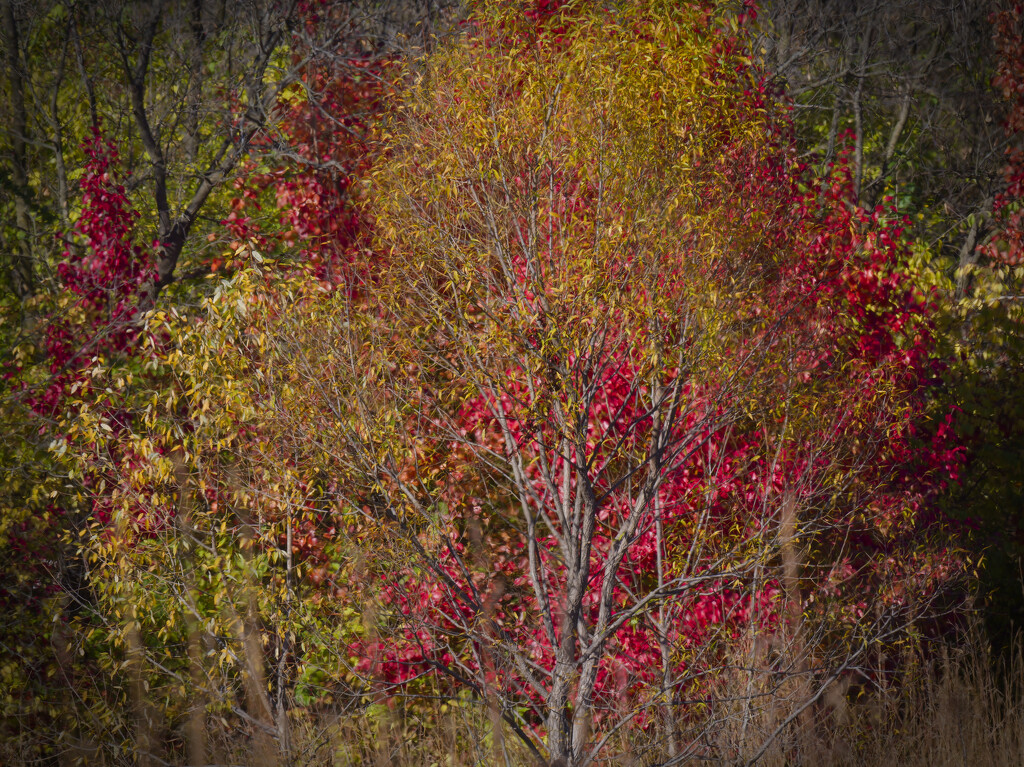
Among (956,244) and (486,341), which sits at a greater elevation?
(486,341)

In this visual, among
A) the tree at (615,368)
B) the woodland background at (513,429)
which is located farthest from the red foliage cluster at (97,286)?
the tree at (615,368)

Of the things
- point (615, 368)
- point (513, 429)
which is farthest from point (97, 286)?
point (615, 368)

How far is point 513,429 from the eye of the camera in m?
5.53

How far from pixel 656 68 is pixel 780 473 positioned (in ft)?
7.92

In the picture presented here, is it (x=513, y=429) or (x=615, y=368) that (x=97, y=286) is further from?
(x=615, y=368)

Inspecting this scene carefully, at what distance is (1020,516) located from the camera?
27.2ft

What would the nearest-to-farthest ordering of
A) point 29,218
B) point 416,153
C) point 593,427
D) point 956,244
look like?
point 416,153
point 593,427
point 29,218
point 956,244

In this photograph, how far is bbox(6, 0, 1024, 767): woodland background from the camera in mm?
4602

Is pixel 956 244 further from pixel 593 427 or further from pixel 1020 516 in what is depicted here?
pixel 593 427

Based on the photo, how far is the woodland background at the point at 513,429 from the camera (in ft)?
15.1

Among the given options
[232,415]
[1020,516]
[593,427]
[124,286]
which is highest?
[124,286]

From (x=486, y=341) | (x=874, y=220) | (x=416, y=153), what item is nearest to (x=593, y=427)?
(x=486, y=341)

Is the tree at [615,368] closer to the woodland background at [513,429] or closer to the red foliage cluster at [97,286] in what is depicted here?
the woodland background at [513,429]

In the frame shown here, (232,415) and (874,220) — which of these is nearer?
(232,415)
